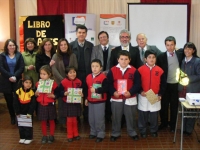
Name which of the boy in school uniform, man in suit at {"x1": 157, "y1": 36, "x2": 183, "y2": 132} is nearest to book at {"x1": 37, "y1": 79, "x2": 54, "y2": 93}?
the boy in school uniform

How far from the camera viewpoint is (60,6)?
653 centimetres

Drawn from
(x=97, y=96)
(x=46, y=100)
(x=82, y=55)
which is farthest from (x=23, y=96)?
(x=82, y=55)

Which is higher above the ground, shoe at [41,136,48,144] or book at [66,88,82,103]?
book at [66,88,82,103]

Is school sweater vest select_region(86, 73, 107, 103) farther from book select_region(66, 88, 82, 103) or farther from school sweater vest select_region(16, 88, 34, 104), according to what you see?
school sweater vest select_region(16, 88, 34, 104)

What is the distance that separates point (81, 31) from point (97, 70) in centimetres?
87

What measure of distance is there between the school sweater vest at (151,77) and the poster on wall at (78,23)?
3093 mm

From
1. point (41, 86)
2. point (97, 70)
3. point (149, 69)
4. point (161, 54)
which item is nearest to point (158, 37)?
point (161, 54)

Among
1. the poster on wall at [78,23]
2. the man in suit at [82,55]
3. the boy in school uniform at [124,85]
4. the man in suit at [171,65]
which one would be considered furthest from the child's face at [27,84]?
the poster on wall at [78,23]

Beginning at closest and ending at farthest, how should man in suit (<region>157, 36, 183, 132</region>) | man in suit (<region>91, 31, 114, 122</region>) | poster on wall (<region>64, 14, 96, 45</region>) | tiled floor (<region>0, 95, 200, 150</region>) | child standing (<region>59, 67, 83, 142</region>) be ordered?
1. tiled floor (<region>0, 95, 200, 150</region>)
2. child standing (<region>59, 67, 83, 142</region>)
3. man in suit (<region>157, 36, 183, 132</region>)
4. man in suit (<region>91, 31, 114, 122</region>)
5. poster on wall (<region>64, 14, 96, 45</region>)

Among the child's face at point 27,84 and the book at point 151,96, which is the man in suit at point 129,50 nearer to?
the book at point 151,96

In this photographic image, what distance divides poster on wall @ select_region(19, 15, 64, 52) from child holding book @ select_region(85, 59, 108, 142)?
10.5 feet

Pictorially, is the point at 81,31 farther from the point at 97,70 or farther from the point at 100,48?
the point at 97,70

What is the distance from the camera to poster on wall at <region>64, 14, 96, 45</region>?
636cm

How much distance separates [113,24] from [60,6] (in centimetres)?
154
